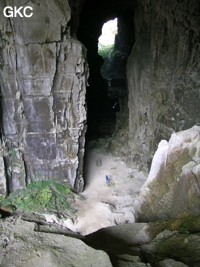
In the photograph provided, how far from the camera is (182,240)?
3057 millimetres

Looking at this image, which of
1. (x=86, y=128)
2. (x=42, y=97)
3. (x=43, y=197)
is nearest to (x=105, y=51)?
(x=86, y=128)

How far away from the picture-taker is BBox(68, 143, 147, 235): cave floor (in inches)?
252

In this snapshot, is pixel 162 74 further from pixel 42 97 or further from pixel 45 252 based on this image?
pixel 45 252

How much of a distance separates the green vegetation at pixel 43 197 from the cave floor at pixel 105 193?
38 cm

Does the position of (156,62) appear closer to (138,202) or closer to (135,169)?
(135,169)

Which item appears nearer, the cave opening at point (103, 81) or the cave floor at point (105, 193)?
the cave floor at point (105, 193)

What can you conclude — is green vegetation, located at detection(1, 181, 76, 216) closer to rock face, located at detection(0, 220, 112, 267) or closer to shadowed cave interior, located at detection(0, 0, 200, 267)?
shadowed cave interior, located at detection(0, 0, 200, 267)

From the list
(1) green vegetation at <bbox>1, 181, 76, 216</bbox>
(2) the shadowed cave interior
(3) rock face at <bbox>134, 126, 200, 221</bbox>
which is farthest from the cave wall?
(1) green vegetation at <bbox>1, 181, 76, 216</bbox>

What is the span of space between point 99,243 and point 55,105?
4093 millimetres

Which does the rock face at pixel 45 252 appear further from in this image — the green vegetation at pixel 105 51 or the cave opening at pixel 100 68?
the green vegetation at pixel 105 51

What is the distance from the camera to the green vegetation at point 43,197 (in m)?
6.75

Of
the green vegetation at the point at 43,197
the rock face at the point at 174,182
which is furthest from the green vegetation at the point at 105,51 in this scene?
the rock face at the point at 174,182

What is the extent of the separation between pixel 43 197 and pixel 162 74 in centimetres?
504

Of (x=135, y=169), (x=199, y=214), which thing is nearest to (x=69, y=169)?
(x=135, y=169)
